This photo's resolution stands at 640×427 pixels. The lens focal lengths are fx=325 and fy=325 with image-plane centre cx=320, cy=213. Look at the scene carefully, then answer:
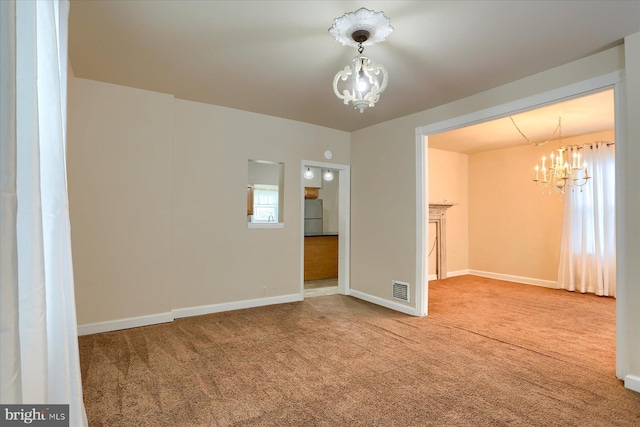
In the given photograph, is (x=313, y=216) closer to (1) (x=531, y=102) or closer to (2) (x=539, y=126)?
(2) (x=539, y=126)

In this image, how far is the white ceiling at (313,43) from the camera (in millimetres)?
2209

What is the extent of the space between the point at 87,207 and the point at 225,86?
77.2 inches

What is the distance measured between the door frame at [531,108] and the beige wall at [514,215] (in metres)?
3.49

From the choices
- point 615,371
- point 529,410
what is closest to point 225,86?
point 529,410

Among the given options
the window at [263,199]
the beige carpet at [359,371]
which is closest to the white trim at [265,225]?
the beige carpet at [359,371]

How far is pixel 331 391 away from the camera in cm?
235

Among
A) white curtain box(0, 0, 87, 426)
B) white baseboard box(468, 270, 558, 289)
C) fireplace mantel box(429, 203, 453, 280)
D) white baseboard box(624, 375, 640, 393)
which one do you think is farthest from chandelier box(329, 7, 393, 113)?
white baseboard box(468, 270, 558, 289)

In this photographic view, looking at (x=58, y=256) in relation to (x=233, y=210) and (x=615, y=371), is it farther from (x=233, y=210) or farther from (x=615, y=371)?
(x=615, y=371)

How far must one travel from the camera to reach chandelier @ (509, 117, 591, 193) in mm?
5117

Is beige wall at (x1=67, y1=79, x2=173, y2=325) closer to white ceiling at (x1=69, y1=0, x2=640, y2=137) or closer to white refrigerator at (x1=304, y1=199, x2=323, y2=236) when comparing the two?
white ceiling at (x1=69, y1=0, x2=640, y2=137)

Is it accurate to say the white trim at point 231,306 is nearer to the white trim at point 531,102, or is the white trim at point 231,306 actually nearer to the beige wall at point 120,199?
the beige wall at point 120,199

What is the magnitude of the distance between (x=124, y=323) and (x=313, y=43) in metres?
3.49

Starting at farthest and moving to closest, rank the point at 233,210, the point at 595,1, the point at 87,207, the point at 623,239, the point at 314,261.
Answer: the point at 314,261, the point at 233,210, the point at 87,207, the point at 623,239, the point at 595,1

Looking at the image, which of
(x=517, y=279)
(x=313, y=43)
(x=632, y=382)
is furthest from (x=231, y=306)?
(x=517, y=279)
